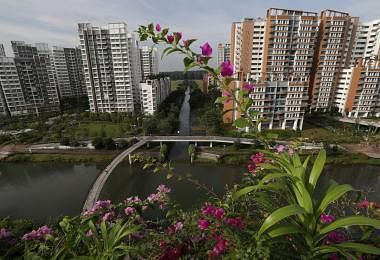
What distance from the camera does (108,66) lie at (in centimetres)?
2275

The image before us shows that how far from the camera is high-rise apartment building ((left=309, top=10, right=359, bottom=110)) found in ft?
67.4

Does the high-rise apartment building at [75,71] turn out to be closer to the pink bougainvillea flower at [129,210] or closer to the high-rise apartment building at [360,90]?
the high-rise apartment building at [360,90]

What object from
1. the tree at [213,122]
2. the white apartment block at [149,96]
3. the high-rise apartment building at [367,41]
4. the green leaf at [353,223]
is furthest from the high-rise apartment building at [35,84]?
the high-rise apartment building at [367,41]

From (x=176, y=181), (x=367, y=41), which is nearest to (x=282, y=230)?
(x=176, y=181)

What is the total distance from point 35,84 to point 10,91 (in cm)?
247

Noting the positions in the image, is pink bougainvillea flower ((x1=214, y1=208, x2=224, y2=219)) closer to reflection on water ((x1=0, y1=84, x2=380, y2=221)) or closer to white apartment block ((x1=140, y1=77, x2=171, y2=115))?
reflection on water ((x1=0, y1=84, x2=380, y2=221))

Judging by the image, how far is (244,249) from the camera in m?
1.05

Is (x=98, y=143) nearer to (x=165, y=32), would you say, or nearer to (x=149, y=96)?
(x=149, y=96)

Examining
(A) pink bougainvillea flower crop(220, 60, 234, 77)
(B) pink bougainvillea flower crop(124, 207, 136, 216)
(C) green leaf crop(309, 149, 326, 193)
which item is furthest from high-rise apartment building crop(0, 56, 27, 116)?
(C) green leaf crop(309, 149, 326, 193)

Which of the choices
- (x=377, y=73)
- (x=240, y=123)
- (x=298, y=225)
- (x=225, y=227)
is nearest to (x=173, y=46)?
(x=240, y=123)

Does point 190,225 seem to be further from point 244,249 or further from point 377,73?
point 377,73

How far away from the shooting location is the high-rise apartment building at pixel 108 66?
21922mm

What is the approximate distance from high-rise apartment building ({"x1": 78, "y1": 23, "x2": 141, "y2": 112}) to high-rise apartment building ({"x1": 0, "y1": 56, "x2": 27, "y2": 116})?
8.00 meters

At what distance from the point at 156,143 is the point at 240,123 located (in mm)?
16008
